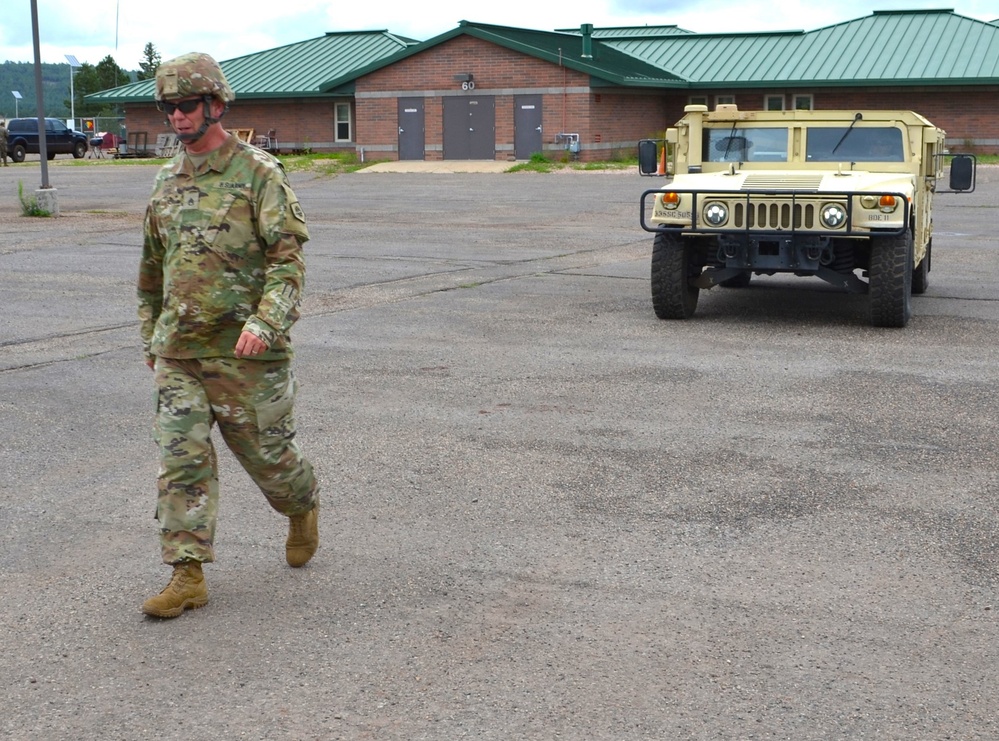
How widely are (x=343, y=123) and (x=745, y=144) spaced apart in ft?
132

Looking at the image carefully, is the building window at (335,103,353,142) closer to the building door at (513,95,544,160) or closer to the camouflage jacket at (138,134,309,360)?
the building door at (513,95,544,160)

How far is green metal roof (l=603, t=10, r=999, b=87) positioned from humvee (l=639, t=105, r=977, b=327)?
34.0 meters

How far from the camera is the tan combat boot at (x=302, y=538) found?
495 centimetres

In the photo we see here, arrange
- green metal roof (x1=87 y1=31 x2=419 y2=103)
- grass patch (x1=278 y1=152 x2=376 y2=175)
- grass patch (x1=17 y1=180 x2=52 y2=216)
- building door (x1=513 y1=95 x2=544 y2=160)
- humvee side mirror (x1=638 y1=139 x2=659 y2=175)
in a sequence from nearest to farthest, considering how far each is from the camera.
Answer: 1. humvee side mirror (x1=638 y1=139 x2=659 y2=175)
2. grass patch (x1=17 y1=180 x2=52 y2=216)
3. grass patch (x1=278 y1=152 x2=376 y2=175)
4. building door (x1=513 y1=95 x2=544 y2=160)
5. green metal roof (x1=87 y1=31 x2=419 y2=103)

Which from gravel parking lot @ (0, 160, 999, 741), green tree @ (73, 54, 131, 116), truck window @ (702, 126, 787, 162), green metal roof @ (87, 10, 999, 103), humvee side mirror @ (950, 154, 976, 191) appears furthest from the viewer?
green tree @ (73, 54, 131, 116)

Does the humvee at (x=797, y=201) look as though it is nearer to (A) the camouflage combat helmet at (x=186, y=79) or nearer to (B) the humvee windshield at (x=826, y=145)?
(B) the humvee windshield at (x=826, y=145)

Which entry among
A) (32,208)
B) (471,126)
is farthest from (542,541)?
(471,126)

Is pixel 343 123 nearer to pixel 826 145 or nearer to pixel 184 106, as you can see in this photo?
pixel 826 145

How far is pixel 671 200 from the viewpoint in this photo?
11.0 metres

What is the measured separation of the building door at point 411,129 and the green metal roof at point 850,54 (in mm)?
9631

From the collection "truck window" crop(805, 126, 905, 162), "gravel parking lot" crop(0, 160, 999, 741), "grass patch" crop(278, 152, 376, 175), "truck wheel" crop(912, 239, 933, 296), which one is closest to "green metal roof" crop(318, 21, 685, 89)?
"grass patch" crop(278, 152, 376, 175)

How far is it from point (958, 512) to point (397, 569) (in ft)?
8.16

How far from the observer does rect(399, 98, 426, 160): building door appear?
46.6 m

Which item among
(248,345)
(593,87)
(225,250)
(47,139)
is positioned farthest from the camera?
(47,139)
